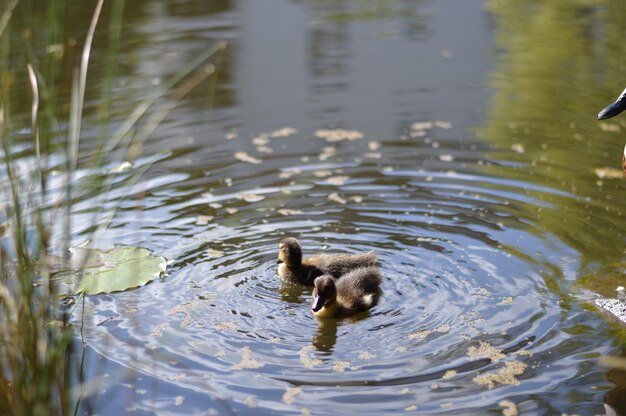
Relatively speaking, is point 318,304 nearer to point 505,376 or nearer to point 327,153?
point 505,376

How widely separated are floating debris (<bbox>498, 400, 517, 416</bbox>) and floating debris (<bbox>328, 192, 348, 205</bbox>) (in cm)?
287

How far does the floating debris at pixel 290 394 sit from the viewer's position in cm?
427

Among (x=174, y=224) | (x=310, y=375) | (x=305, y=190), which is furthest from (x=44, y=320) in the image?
(x=305, y=190)

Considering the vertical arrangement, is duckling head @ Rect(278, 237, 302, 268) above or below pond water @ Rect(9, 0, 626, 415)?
above

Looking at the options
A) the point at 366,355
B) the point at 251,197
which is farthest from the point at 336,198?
the point at 366,355

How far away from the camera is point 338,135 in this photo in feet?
27.6

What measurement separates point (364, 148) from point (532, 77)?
9.13 ft

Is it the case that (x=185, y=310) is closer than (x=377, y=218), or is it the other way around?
(x=185, y=310)

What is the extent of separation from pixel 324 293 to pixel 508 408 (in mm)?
1364

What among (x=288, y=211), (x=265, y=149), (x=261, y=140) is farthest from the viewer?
(x=261, y=140)

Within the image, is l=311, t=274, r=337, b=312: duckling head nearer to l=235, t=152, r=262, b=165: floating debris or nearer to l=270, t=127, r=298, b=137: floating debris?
l=235, t=152, r=262, b=165: floating debris

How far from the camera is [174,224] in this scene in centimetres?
653

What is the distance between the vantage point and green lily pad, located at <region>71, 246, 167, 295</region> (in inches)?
220

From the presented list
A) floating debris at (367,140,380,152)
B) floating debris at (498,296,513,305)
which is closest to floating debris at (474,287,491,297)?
floating debris at (498,296,513,305)
